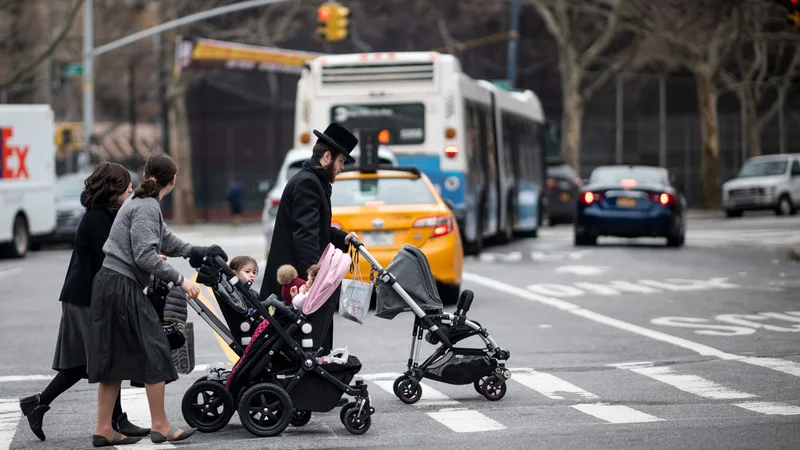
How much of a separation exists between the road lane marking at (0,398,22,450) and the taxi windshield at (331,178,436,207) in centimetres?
652

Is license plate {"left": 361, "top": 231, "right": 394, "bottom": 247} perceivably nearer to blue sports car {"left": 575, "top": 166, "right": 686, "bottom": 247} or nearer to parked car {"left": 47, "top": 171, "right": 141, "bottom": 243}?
blue sports car {"left": 575, "top": 166, "right": 686, "bottom": 247}

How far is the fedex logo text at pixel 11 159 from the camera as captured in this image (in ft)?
88.4

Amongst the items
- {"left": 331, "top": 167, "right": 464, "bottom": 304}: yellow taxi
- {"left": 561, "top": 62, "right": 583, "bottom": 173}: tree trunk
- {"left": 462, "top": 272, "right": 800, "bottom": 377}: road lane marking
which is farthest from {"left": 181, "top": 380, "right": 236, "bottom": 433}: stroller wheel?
{"left": 561, "top": 62, "right": 583, "bottom": 173}: tree trunk

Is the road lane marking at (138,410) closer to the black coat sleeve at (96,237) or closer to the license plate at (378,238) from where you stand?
the black coat sleeve at (96,237)

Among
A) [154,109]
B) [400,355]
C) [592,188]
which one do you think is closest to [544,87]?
[154,109]

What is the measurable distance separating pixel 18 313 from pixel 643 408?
9.42 metres

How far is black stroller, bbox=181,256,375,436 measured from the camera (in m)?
7.98

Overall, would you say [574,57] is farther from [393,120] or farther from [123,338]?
[123,338]

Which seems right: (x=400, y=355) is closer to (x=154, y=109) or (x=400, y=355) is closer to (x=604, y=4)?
(x=604, y=4)

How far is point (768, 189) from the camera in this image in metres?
41.4

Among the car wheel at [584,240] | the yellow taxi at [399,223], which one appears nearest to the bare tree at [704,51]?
the car wheel at [584,240]

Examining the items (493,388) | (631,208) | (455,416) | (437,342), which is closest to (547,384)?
(493,388)

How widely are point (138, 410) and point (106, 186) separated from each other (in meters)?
1.76

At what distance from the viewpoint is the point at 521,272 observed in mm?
20531
